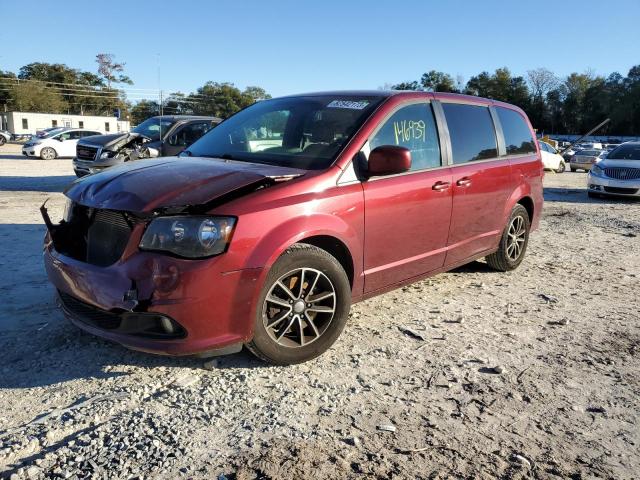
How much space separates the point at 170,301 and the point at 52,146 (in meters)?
26.8

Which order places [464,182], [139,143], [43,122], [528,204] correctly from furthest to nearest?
[43,122] < [139,143] < [528,204] < [464,182]

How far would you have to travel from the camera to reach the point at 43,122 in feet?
222

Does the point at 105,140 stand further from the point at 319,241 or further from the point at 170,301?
the point at 170,301

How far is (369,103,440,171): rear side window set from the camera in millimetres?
4086

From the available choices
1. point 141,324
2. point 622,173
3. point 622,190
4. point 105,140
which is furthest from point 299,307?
point 622,173

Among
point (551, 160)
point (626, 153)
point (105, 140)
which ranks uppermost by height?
point (105, 140)

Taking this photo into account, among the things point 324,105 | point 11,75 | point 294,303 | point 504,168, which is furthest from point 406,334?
point 11,75

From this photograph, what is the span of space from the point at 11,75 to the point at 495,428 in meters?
93.9

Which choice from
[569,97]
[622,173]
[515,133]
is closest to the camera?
[515,133]

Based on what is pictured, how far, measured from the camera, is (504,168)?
5.43 metres

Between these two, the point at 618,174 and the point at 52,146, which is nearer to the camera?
the point at 618,174

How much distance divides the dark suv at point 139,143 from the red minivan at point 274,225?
25.0ft

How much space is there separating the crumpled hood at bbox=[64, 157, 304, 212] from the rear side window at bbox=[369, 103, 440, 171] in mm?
875

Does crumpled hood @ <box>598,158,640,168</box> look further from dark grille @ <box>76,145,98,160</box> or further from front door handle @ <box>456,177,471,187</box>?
dark grille @ <box>76,145,98,160</box>
